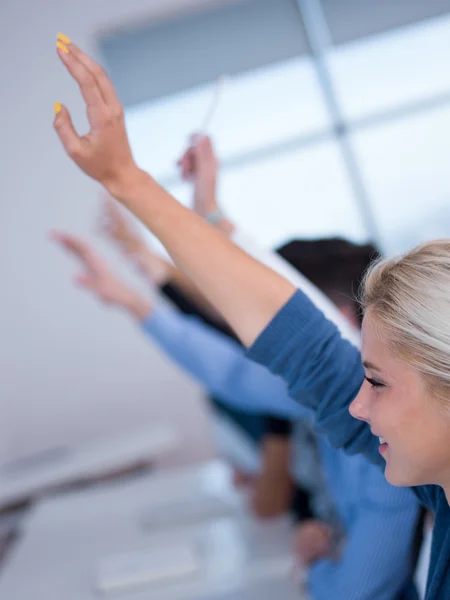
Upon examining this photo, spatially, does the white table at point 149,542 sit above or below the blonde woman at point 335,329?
below

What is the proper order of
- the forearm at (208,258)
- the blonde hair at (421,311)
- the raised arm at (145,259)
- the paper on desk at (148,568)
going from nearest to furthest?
the blonde hair at (421,311) < the forearm at (208,258) < the paper on desk at (148,568) < the raised arm at (145,259)

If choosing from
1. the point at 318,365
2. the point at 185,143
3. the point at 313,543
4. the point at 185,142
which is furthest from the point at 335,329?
the point at 185,143

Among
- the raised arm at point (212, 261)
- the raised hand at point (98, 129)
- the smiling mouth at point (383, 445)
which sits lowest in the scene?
the smiling mouth at point (383, 445)

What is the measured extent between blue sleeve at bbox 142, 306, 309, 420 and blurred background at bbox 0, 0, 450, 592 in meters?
2.18

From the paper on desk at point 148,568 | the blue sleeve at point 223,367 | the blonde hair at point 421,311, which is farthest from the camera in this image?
the paper on desk at point 148,568

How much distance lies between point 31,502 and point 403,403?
2411 mm

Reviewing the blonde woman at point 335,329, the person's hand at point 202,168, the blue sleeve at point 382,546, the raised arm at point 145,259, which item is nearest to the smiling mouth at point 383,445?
the blonde woman at point 335,329

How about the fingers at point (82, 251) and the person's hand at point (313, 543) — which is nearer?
the person's hand at point (313, 543)

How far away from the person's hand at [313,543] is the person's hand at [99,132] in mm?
956

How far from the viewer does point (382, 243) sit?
462 centimetres

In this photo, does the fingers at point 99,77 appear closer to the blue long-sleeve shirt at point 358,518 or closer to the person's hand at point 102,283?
the blue long-sleeve shirt at point 358,518

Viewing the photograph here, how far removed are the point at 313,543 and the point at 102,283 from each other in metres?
0.92

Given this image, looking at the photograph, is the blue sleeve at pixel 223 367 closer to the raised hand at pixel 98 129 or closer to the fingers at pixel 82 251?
the fingers at pixel 82 251

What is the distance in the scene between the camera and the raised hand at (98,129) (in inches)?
35.0
